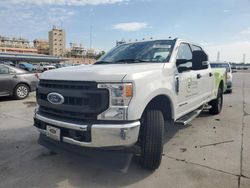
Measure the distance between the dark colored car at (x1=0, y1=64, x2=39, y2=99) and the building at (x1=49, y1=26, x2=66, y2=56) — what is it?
128m

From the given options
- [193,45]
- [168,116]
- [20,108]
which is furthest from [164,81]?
[20,108]

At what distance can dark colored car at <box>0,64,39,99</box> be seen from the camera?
31.1 feet

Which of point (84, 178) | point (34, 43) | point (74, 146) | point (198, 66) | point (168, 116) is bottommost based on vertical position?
point (84, 178)

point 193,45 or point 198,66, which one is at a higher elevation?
point 193,45

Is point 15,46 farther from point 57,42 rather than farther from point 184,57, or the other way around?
point 184,57

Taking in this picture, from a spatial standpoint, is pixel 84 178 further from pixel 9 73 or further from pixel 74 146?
pixel 9 73

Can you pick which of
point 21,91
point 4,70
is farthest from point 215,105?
point 4,70

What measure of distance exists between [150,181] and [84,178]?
0.89m

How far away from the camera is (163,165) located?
386cm

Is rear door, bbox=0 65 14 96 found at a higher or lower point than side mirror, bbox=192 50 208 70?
lower

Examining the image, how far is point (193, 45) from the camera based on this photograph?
5.66 m

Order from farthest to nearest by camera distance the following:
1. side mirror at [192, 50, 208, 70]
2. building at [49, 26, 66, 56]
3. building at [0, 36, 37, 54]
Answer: building at [49, 26, 66, 56]
building at [0, 36, 37, 54]
side mirror at [192, 50, 208, 70]

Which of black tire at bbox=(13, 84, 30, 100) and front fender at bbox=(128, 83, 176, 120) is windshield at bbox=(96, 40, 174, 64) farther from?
black tire at bbox=(13, 84, 30, 100)

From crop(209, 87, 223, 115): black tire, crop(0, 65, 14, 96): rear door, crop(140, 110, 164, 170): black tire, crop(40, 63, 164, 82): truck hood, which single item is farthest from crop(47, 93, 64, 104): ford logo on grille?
crop(0, 65, 14, 96): rear door
